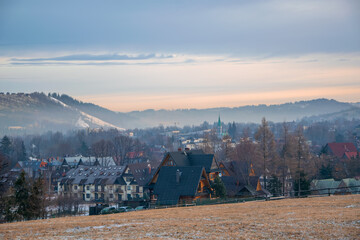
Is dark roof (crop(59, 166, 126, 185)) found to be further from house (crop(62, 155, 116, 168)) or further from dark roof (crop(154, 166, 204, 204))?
dark roof (crop(154, 166, 204, 204))

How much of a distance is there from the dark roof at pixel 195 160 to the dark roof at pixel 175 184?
713 cm

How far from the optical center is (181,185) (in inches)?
2154

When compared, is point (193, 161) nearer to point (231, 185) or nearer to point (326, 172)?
point (231, 185)

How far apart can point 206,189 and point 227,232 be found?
33857 millimetres

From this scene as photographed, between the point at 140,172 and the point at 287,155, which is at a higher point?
the point at 287,155

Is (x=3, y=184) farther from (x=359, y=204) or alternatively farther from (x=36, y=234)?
(x=359, y=204)

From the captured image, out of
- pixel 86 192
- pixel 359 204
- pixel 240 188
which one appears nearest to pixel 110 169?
pixel 86 192

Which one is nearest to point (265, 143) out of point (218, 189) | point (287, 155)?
point (287, 155)

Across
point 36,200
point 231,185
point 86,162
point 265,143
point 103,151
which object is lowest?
point 231,185

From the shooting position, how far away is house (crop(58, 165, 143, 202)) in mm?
95500

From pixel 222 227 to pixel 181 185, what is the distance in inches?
1163

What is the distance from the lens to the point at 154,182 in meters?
59.8

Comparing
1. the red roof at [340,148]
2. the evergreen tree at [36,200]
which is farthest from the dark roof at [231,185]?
the red roof at [340,148]

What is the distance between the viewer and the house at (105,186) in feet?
313
